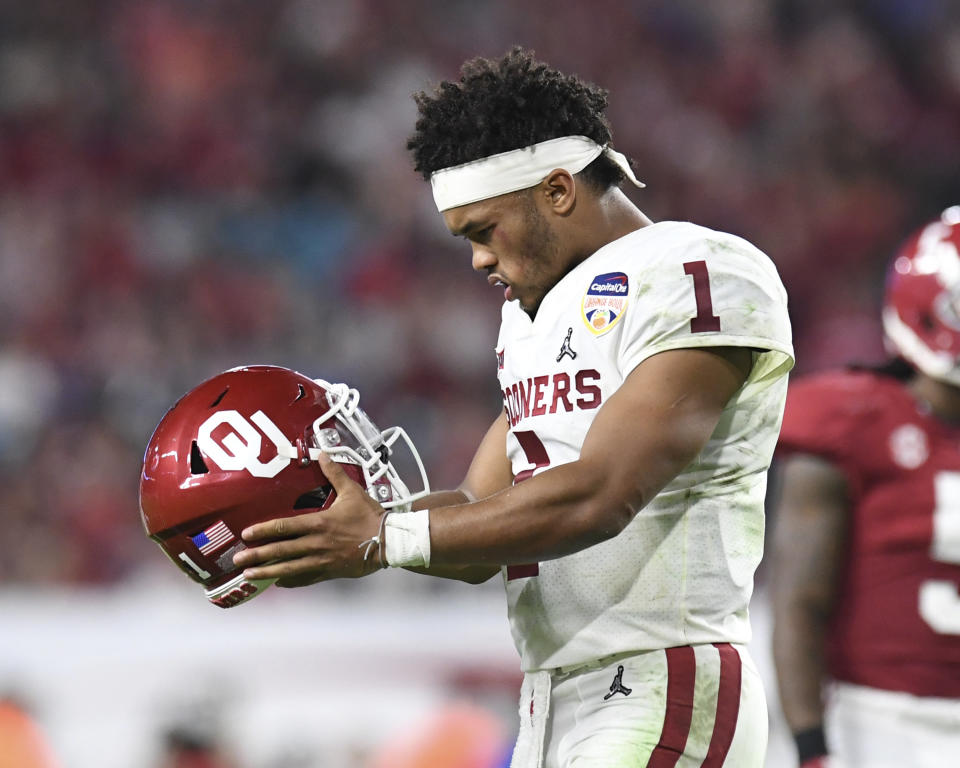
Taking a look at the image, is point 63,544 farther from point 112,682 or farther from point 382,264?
point 382,264

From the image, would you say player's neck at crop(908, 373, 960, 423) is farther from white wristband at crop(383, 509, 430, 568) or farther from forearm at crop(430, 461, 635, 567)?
white wristband at crop(383, 509, 430, 568)

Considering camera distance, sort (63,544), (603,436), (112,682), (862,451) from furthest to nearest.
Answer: (63,544) < (112,682) < (862,451) < (603,436)

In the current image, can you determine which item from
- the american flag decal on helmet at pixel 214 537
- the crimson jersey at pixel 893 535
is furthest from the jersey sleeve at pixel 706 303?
the crimson jersey at pixel 893 535

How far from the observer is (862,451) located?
126 inches

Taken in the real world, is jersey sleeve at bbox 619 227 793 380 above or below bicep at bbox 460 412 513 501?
above

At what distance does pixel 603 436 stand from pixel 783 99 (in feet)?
26.6

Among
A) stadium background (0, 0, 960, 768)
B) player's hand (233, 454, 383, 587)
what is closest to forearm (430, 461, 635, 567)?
player's hand (233, 454, 383, 587)

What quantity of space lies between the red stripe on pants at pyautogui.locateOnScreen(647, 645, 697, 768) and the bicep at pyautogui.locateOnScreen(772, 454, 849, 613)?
3.44 ft

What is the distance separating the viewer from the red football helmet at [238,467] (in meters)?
2.18

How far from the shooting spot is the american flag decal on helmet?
2186 mm

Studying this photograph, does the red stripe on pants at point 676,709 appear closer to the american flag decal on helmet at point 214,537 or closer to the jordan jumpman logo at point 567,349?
the jordan jumpman logo at point 567,349

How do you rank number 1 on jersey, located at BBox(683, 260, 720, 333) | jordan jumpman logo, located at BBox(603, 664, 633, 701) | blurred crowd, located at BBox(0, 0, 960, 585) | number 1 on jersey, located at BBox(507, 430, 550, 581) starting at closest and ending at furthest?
1. number 1 on jersey, located at BBox(683, 260, 720, 333)
2. jordan jumpman logo, located at BBox(603, 664, 633, 701)
3. number 1 on jersey, located at BBox(507, 430, 550, 581)
4. blurred crowd, located at BBox(0, 0, 960, 585)

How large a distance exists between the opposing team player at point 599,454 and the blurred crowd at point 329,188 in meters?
4.43

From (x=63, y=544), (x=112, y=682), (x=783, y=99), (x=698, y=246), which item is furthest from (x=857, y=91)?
(x=698, y=246)
